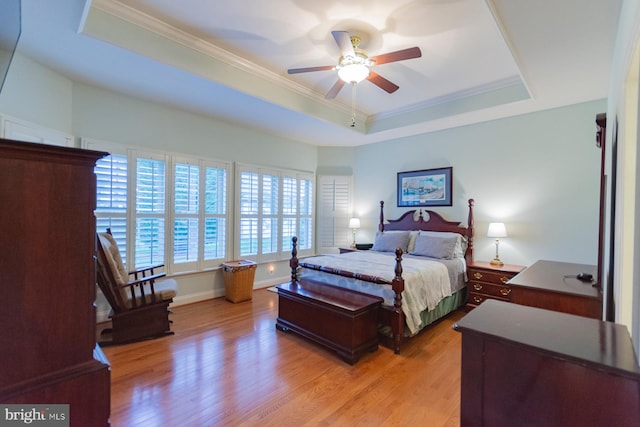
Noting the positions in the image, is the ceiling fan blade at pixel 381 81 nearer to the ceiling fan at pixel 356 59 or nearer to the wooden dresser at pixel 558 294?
the ceiling fan at pixel 356 59

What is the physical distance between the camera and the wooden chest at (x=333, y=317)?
2.64m

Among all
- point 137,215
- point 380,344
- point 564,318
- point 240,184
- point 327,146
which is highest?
point 327,146

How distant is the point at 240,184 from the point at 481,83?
3.73 m

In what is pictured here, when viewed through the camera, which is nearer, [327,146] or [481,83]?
[481,83]

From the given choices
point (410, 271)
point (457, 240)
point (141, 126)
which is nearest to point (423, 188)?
point (457, 240)

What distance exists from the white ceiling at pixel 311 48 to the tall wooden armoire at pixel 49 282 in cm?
191

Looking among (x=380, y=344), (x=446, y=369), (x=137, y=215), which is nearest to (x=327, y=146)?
(x=137, y=215)

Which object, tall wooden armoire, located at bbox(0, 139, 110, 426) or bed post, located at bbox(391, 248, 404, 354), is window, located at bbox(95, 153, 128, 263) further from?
bed post, located at bbox(391, 248, 404, 354)

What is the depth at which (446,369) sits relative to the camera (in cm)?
253

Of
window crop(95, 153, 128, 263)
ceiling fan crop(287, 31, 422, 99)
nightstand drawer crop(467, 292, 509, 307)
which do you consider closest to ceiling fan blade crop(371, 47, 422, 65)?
ceiling fan crop(287, 31, 422, 99)

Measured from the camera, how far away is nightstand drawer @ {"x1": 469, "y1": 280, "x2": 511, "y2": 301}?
364 cm

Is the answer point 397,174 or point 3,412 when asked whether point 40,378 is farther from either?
point 397,174

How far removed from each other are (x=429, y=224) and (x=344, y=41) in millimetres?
3331

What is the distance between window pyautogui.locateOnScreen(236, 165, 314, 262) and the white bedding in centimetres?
143
